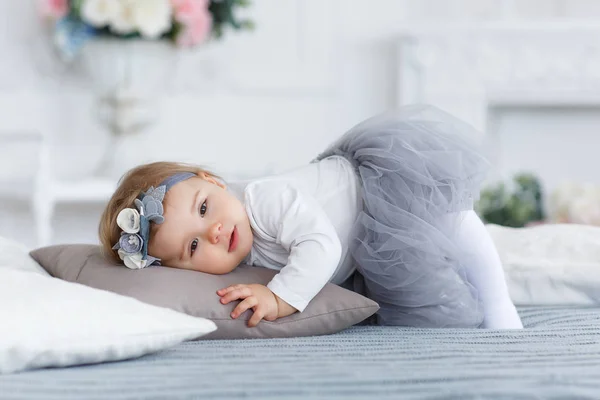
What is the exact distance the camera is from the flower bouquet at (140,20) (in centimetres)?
321

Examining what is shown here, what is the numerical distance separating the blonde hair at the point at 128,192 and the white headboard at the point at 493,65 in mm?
2120

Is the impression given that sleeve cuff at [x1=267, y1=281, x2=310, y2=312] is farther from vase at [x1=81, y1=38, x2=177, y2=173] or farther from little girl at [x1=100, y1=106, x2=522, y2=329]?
vase at [x1=81, y1=38, x2=177, y2=173]

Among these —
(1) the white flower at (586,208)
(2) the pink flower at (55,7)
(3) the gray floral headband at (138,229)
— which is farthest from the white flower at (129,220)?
(2) the pink flower at (55,7)

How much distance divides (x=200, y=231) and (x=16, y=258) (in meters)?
0.34

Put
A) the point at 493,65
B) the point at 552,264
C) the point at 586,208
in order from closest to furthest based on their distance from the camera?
the point at 552,264 → the point at 586,208 → the point at 493,65

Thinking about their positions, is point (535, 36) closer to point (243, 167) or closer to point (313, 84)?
point (313, 84)

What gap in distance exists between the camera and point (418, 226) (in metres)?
1.54

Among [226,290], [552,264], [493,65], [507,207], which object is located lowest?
[507,207]

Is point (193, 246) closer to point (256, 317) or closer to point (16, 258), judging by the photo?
point (256, 317)

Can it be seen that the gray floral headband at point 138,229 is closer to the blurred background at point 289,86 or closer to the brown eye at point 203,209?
the brown eye at point 203,209

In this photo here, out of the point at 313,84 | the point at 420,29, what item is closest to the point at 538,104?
the point at 420,29

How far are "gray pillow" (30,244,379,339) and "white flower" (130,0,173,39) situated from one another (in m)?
1.82

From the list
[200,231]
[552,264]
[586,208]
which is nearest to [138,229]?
[200,231]

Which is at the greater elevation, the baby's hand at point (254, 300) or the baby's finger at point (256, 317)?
the baby's hand at point (254, 300)
